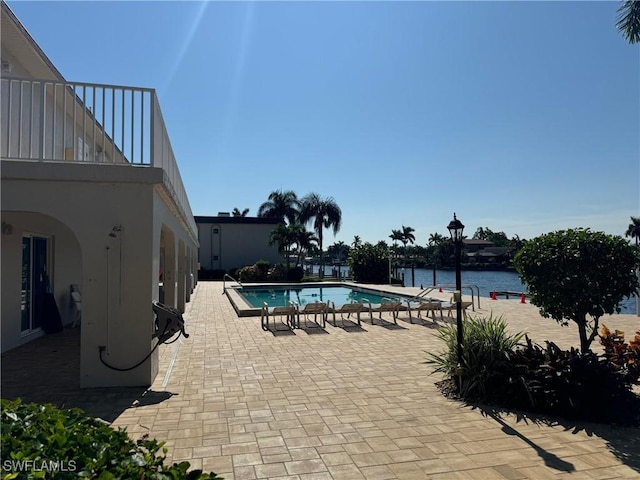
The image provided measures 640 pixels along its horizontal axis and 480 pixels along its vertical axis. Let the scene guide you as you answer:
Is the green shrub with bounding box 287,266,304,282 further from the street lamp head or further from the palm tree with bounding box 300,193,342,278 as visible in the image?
the street lamp head

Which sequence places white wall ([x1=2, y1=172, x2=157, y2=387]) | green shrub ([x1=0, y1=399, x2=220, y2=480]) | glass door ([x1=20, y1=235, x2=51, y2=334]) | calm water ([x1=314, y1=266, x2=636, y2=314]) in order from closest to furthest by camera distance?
green shrub ([x1=0, y1=399, x2=220, y2=480])
white wall ([x1=2, y1=172, x2=157, y2=387])
glass door ([x1=20, y1=235, x2=51, y2=334])
calm water ([x1=314, y1=266, x2=636, y2=314])

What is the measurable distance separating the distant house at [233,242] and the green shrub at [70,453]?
3583 cm

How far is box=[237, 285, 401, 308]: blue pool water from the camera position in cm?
2019

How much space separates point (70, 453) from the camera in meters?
2.06

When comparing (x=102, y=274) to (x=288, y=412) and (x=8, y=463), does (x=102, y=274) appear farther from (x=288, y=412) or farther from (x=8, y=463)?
(x=8, y=463)

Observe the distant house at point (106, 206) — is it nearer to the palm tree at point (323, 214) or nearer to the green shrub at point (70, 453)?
the green shrub at point (70, 453)

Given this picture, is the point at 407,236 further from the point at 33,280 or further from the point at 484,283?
the point at 33,280

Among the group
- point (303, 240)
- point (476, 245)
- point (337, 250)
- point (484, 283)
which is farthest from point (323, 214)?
point (476, 245)

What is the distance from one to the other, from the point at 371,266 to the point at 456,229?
21.9m

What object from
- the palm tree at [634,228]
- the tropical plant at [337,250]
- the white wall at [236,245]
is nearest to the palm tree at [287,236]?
the white wall at [236,245]

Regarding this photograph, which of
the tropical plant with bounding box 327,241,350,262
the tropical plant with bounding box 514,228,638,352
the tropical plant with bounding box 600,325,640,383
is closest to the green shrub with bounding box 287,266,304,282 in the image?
the tropical plant with bounding box 600,325,640,383

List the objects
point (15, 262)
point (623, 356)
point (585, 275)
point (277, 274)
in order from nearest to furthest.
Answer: point (585, 275) → point (623, 356) → point (15, 262) → point (277, 274)

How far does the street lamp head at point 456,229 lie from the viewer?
6.34 meters

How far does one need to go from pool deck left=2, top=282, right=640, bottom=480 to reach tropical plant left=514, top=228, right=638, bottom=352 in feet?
4.87
